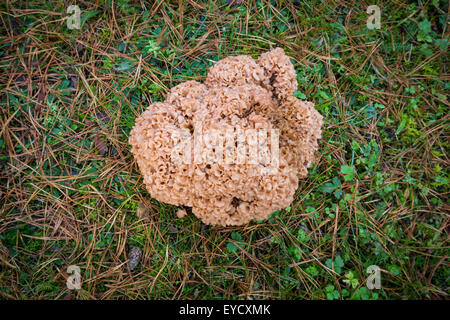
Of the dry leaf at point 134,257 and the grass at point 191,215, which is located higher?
the grass at point 191,215

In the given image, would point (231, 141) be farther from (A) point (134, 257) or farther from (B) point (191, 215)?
(A) point (134, 257)

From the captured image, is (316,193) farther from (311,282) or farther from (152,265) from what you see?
(152,265)

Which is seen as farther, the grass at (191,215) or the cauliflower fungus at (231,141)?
the grass at (191,215)

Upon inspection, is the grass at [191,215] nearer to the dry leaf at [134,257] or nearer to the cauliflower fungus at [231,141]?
the dry leaf at [134,257]

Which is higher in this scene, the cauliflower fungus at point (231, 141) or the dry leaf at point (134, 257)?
the cauliflower fungus at point (231, 141)

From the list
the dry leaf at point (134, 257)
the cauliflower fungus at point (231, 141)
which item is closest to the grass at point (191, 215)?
the dry leaf at point (134, 257)
